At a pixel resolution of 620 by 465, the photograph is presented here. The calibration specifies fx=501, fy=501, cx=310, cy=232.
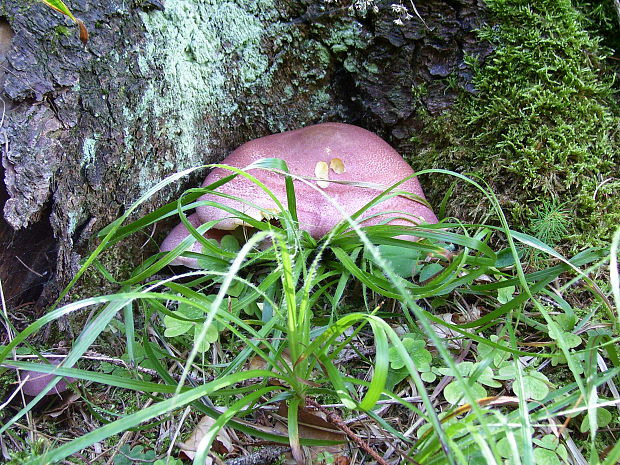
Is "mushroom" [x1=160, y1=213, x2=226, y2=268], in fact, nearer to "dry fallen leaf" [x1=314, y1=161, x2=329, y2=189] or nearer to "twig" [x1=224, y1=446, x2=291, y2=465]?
"dry fallen leaf" [x1=314, y1=161, x2=329, y2=189]

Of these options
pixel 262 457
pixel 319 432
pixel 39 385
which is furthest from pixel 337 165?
pixel 39 385

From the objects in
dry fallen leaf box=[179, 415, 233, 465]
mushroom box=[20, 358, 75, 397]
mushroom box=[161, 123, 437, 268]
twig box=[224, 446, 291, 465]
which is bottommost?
dry fallen leaf box=[179, 415, 233, 465]

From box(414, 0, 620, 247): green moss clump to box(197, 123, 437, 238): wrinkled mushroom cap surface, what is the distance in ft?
1.15

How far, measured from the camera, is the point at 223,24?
7.91 feet

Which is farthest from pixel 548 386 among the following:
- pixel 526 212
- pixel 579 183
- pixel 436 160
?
pixel 436 160

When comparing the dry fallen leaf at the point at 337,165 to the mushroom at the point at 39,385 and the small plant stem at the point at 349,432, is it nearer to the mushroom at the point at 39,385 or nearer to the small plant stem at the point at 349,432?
the small plant stem at the point at 349,432

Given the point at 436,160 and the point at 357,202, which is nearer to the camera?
the point at 357,202

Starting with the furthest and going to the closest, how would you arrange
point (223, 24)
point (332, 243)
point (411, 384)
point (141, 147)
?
point (223, 24)
point (141, 147)
point (332, 243)
point (411, 384)

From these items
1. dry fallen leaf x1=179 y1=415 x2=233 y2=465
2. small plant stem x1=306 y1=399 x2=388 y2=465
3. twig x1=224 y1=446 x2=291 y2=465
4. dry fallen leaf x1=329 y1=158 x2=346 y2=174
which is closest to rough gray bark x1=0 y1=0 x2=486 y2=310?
dry fallen leaf x1=329 y1=158 x2=346 y2=174

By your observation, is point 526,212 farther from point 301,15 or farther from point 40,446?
point 40,446

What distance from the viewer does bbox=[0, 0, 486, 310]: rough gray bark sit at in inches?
74.0

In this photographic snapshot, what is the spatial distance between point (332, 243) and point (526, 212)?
3.00ft

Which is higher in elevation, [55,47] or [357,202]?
[55,47]

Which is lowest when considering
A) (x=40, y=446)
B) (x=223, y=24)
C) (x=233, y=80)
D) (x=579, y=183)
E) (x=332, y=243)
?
(x=40, y=446)
